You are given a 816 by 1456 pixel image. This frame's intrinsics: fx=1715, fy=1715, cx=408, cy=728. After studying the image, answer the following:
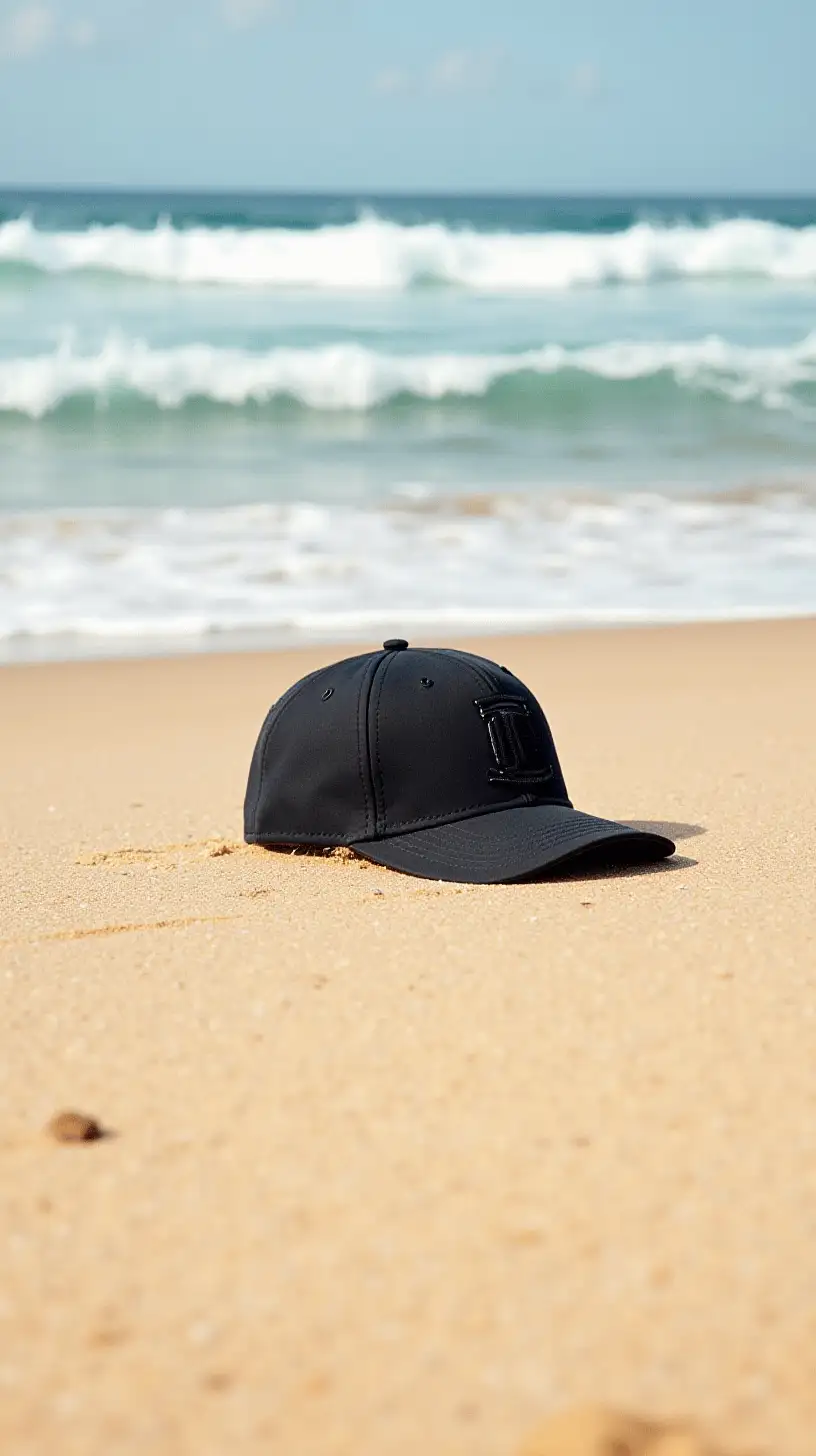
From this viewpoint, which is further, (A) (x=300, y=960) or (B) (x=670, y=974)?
(A) (x=300, y=960)

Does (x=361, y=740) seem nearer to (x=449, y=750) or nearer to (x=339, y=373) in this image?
(x=449, y=750)

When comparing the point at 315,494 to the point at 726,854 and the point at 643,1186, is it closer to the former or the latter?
the point at 726,854

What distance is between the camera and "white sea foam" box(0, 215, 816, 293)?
30438 millimetres

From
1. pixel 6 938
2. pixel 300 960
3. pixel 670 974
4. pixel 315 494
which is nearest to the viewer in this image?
pixel 670 974

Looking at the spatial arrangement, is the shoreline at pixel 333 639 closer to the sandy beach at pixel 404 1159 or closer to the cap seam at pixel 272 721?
the cap seam at pixel 272 721

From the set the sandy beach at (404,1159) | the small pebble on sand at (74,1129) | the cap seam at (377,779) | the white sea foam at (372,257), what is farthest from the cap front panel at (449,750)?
→ the white sea foam at (372,257)

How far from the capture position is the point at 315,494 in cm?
1244

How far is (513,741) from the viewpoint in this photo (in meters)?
3.75

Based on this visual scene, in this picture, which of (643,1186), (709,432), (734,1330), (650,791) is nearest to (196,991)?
(643,1186)

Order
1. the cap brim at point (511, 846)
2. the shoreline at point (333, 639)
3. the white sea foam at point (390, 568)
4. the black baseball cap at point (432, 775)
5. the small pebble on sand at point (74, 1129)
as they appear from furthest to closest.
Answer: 1. the white sea foam at point (390, 568)
2. the shoreline at point (333, 639)
3. the black baseball cap at point (432, 775)
4. the cap brim at point (511, 846)
5. the small pebble on sand at point (74, 1129)

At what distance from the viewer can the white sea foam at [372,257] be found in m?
30.4

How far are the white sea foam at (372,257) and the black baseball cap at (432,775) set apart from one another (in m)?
27.3

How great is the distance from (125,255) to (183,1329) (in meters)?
30.2

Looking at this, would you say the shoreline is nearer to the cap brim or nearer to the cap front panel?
the cap front panel
